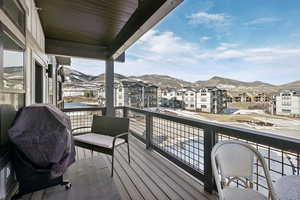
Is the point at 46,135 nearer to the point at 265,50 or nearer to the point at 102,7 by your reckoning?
the point at 102,7

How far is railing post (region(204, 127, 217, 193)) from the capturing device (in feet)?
6.81

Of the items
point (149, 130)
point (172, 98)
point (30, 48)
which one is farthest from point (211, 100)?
point (30, 48)

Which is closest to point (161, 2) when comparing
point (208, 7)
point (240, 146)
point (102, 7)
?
point (102, 7)

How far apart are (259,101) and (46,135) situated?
2993 mm

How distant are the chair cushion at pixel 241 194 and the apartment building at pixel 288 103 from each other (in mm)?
1275

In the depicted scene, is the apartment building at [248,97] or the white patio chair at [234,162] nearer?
the white patio chair at [234,162]

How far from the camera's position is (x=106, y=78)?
4.95 meters

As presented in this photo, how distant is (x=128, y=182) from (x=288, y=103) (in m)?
2.48

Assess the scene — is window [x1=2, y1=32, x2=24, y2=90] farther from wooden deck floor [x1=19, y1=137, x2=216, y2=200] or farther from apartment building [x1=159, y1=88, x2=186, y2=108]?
apartment building [x1=159, y1=88, x2=186, y2=108]

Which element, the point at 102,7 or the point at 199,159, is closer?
the point at 199,159

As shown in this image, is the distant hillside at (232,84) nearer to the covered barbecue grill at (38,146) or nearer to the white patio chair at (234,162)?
the white patio chair at (234,162)

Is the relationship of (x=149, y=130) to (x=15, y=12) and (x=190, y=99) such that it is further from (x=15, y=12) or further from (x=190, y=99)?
(x=15, y=12)

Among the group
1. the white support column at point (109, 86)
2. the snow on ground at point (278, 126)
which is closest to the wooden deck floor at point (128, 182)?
the snow on ground at point (278, 126)

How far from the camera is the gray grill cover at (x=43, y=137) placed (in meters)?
1.40
